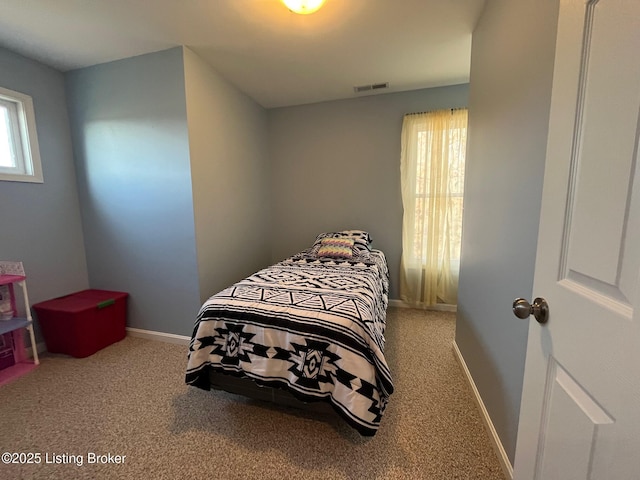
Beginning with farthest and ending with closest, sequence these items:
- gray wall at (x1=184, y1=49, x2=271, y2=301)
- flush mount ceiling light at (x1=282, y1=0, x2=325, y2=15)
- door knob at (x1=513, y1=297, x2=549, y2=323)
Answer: gray wall at (x1=184, y1=49, x2=271, y2=301)
flush mount ceiling light at (x1=282, y1=0, x2=325, y2=15)
door knob at (x1=513, y1=297, x2=549, y2=323)

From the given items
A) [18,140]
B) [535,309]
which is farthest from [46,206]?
[535,309]

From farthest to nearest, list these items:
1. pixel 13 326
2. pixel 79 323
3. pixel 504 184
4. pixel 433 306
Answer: pixel 433 306 < pixel 79 323 < pixel 13 326 < pixel 504 184

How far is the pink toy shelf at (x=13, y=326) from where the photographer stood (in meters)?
2.00

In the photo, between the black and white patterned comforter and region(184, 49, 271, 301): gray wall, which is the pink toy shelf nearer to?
region(184, 49, 271, 301): gray wall

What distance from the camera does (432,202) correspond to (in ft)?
9.55

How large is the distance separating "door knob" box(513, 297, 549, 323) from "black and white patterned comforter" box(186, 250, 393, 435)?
2.62ft

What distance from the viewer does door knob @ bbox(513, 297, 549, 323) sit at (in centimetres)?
68

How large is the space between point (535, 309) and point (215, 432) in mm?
Result: 1637

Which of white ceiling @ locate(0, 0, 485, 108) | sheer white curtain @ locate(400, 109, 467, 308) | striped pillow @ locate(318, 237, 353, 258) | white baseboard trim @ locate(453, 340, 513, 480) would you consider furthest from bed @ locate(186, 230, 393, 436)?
white ceiling @ locate(0, 0, 485, 108)

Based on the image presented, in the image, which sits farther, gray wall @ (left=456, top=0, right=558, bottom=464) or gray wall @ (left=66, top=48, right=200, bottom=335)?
gray wall @ (left=66, top=48, right=200, bottom=335)

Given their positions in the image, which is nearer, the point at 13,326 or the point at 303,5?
the point at 303,5

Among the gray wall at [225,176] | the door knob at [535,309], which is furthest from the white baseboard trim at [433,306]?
the door knob at [535,309]

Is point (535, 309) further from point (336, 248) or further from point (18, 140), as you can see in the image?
point (18, 140)

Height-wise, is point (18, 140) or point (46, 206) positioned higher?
point (18, 140)
